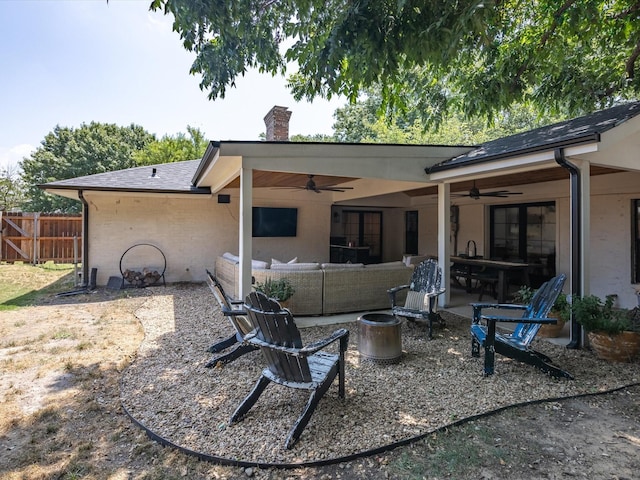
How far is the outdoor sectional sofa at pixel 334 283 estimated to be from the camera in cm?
562

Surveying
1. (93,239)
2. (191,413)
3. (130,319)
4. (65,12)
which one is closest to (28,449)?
(191,413)

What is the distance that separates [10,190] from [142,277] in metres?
21.0

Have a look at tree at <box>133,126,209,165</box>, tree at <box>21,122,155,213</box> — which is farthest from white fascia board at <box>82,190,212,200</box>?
tree at <box>21,122,155,213</box>

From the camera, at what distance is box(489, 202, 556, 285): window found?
7.56 m

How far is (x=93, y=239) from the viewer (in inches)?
330

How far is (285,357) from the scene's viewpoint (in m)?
2.54

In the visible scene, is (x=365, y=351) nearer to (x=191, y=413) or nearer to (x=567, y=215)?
(x=191, y=413)

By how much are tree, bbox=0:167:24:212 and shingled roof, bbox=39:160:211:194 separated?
17.7m

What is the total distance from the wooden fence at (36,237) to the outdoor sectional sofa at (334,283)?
389 inches

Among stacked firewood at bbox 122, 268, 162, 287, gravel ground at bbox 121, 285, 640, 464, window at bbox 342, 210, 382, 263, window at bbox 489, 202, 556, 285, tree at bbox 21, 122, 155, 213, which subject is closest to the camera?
gravel ground at bbox 121, 285, 640, 464

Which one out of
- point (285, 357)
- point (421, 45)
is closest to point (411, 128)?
point (421, 45)

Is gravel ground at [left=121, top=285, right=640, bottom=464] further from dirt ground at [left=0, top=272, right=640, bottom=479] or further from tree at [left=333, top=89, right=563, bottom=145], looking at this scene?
tree at [left=333, top=89, right=563, bottom=145]

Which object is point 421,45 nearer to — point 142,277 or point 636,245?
point 636,245

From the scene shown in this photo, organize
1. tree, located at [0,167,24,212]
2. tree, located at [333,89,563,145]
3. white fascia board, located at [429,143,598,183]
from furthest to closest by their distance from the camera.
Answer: tree, located at [0,167,24,212] → tree, located at [333,89,563,145] → white fascia board, located at [429,143,598,183]
